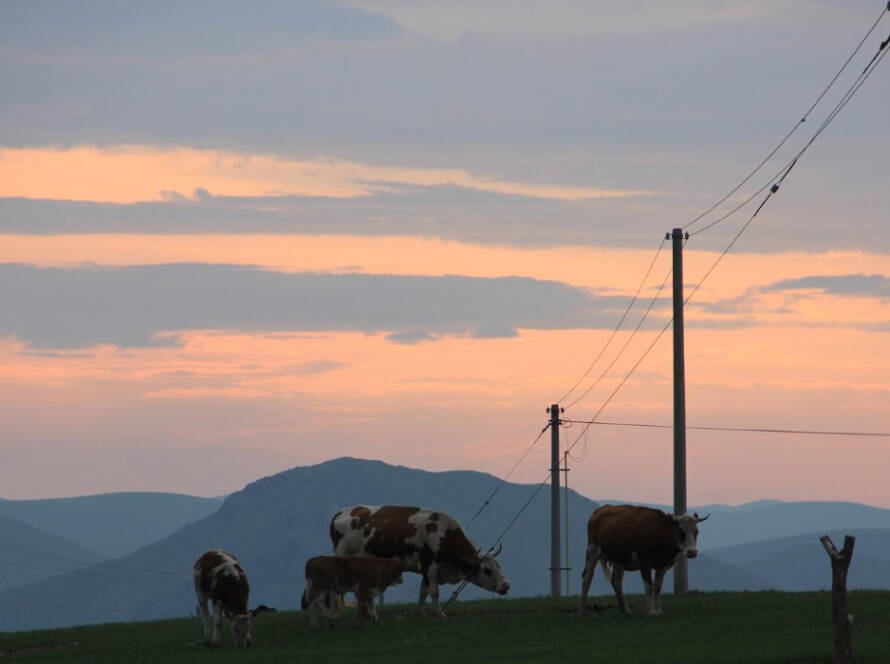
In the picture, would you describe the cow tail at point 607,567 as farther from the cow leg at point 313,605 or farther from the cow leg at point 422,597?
the cow leg at point 313,605

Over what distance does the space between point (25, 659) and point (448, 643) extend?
11.8 metres

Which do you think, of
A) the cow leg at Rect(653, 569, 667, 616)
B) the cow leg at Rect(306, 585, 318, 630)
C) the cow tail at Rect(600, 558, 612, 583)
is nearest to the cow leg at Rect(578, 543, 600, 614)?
the cow tail at Rect(600, 558, 612, 583)

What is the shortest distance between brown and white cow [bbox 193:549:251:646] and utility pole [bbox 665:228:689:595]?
45.2 ft

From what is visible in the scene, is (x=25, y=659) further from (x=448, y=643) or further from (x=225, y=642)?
(x=448, y=643)

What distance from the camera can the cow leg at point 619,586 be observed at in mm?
43094

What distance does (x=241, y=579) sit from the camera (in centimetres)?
4206

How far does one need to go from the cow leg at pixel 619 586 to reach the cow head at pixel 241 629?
30.2 ft

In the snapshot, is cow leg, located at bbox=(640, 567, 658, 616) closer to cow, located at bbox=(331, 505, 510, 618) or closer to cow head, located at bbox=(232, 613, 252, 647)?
cow, located at bbox=(331, 505, 510, 618)

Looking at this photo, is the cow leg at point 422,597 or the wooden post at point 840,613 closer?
the wooden post at point 840,613

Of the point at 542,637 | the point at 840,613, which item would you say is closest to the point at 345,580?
the point at 542,637

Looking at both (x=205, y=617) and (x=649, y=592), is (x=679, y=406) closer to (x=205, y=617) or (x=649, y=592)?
(x=649, y=592)

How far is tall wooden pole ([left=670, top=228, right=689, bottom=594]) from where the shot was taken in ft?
167

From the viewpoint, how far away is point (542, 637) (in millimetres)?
38969

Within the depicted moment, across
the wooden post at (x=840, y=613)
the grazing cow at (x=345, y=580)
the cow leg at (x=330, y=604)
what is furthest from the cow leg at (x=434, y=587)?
the wooden post at (x=840, y=613)
